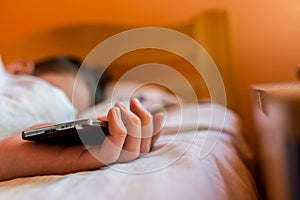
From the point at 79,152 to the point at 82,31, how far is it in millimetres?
1264

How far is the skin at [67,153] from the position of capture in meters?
0.54

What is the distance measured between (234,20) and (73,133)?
4.47 feet

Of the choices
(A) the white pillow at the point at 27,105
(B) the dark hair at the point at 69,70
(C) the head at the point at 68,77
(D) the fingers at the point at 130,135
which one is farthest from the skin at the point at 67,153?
(B) the dark hair at the point at 69,70

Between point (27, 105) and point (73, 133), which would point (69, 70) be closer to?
point (27, 105)

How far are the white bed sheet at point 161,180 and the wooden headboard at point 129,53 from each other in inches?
38.0

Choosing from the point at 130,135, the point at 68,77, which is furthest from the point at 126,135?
the point at 68,77

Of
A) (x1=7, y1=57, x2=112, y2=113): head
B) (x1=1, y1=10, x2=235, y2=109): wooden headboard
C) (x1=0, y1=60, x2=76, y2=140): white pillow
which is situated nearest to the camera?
(x1=0, y1=60, x2=76, y2=140): white pillow

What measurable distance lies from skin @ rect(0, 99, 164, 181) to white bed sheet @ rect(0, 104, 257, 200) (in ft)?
0.07

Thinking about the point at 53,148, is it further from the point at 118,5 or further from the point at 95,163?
the point at 118,5

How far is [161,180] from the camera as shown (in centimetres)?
45

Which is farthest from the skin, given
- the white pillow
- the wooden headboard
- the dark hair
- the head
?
the wooden headboard

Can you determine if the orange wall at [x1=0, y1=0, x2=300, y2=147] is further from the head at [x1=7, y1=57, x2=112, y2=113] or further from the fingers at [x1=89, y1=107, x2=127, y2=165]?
the fingers at [x1=89, y1=107, x2=127, y2=165]

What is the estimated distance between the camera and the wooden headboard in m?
1.59

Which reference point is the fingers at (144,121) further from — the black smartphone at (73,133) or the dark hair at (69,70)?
the dark hair at (69,70)
